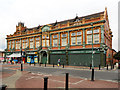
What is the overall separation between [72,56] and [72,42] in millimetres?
3604

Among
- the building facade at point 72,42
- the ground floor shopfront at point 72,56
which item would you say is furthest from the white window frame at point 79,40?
the ground floor shopfront at point 72,56

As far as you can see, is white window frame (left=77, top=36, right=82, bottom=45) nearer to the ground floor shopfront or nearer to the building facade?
the building facade

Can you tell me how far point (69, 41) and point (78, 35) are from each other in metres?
2.87

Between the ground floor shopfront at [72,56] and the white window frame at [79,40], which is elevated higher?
the white window frame at [79,40]

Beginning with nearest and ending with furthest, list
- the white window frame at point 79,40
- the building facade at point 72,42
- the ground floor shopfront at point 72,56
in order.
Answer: the ground floor shopfront at point 72,56 < the building facade at point 72,42 < the white window frame at point 79,40

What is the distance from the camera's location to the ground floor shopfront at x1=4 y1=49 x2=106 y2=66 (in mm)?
22698

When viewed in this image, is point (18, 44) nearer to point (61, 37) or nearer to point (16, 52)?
point (16, 52)

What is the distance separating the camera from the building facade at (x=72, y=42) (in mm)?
23156

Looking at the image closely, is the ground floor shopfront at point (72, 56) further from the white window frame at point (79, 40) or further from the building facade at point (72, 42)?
the white window frame at point (79, 40)

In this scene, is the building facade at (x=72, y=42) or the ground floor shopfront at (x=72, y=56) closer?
the ground floor shopfront at (x=72, y=56)

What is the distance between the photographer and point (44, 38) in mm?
31094

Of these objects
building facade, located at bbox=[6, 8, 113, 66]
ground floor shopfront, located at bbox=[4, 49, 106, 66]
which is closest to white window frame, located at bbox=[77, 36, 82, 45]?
building facade, located at bbox=[6, 8, 113, 66]

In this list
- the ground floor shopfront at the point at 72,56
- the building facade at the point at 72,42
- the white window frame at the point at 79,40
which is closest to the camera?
the ground floor shopfront at the point at 72,56

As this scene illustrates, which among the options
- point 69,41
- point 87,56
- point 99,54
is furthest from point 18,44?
point 99,54
